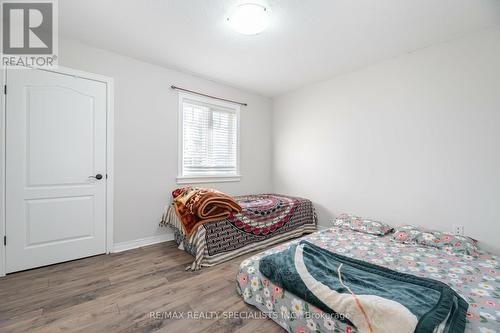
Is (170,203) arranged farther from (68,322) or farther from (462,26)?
(462,26)

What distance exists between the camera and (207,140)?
3.55 m

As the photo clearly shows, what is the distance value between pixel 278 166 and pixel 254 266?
8.87 feet

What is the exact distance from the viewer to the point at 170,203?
3.10 m

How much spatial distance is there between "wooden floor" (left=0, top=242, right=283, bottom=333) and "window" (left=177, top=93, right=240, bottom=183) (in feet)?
4.52

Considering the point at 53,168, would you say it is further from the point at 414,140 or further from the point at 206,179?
the point at 414,140

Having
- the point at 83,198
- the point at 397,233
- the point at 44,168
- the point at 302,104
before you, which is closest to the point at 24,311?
the point at 83,198

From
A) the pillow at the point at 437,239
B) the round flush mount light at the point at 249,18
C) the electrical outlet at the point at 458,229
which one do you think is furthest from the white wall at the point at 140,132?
the electrical outlet at the point at 458,229

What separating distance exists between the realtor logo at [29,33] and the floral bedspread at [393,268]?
2.96 meters

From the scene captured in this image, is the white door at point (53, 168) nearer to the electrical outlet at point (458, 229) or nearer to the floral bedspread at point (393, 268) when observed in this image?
the floral bedspread at point (393, 268)

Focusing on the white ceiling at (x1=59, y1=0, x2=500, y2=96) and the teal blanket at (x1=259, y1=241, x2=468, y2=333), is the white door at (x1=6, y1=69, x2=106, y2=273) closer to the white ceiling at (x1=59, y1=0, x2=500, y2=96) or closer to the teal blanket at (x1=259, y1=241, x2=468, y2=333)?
the white ceiling at (x1=59, y1=0, x2=500, y2=96)

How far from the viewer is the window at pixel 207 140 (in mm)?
3279

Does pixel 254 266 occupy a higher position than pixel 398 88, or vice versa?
pixel 398 88

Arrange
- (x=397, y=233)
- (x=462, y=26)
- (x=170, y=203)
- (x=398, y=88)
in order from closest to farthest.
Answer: (x=462, y=26) → (x=397, y=233) → (x=398, y=88) → (x=170, y=203)

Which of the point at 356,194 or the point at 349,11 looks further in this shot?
the point at 356,194
